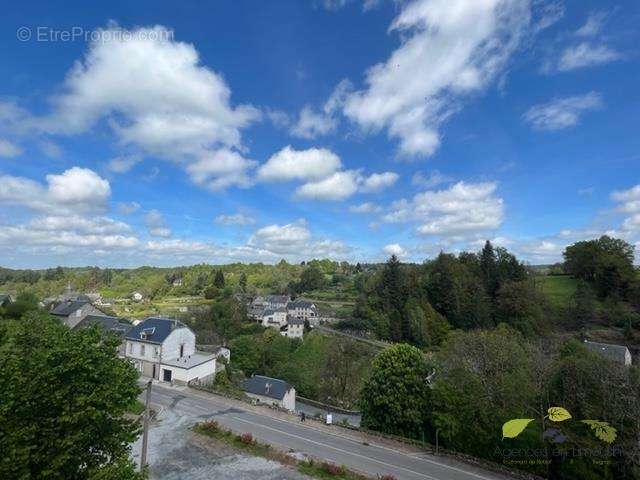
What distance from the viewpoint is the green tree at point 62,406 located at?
7.95 meters

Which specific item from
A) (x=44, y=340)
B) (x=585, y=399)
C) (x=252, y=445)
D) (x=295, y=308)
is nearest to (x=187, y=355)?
(x=252, y=445)

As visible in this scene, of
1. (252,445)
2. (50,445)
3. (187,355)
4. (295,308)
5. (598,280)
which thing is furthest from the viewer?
(295,308)

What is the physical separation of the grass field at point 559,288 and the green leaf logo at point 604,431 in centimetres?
5892

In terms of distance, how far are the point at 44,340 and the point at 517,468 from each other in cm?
1913

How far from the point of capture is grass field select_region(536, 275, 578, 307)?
66456mm

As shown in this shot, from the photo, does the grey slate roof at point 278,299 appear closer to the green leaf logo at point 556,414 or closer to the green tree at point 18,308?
the green tree at point 18,308

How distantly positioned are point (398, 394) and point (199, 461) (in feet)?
36.0

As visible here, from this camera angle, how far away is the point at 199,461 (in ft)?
50.8

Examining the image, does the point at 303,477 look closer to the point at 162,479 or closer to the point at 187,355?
the point at 162,479

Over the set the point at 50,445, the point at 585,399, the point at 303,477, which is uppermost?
the point at 50,445

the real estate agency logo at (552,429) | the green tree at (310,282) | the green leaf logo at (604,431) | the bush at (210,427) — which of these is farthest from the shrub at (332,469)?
the green tree at (310,282)

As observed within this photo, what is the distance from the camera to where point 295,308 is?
284ft

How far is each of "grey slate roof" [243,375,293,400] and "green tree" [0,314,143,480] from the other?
85.2 ft

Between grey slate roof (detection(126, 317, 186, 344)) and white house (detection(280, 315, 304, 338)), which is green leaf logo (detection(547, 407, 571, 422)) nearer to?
grey slate roof (detection(126, 317, 186, 344))
